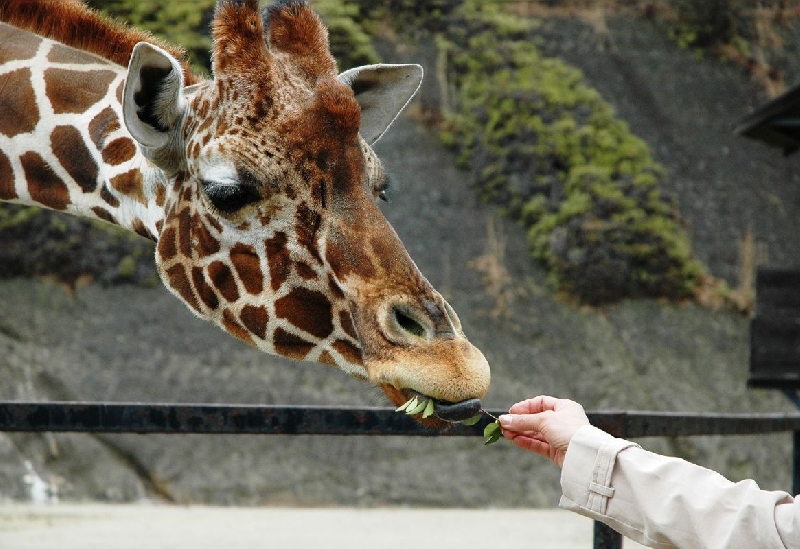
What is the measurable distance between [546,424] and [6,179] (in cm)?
159

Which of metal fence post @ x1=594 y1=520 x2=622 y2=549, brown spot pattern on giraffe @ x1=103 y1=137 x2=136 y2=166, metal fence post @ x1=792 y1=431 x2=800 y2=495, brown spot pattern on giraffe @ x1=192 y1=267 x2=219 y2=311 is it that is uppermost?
brown spot pattern on giraffe @ x1=103 y1=137 x2=136 y2=166

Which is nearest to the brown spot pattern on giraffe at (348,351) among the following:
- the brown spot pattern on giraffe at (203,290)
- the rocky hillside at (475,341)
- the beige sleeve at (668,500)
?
the brown spot pattern on giraffe at (203,290)

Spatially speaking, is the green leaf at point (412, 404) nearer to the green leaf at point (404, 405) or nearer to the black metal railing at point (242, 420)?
the green leaf at point (404, 405)

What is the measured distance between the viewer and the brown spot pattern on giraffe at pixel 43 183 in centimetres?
254

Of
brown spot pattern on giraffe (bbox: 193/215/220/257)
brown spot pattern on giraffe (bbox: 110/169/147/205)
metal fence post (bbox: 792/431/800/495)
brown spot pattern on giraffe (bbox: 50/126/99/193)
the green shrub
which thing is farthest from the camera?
the green shrub

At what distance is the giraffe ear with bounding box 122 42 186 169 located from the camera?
2.12 metres

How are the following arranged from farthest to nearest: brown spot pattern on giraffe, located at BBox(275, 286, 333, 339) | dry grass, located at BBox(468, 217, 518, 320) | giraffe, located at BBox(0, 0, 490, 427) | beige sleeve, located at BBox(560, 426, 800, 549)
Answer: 1. dry grass, located at BBox(468, 217, 518, 320)
2. brown spot pattern on giraffe, located at BBox(275, 286, 333, 339)
3. giraffe, located at BBox(0, 0, 490, 427)
4. beige sleeve, located at BBox(560, 426, 800, 549)

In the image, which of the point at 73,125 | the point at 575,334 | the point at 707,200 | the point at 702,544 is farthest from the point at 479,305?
the point at 702,544

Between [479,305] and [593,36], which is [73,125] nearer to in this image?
[479,305]

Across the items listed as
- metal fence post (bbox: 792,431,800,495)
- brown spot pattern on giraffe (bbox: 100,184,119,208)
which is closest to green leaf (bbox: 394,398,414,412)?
brown spot pattern on giraffe (bbox: 100,184,119,208)

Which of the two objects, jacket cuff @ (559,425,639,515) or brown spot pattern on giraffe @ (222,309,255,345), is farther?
brown spot pattern on giraffe @ (222,309,255,345)

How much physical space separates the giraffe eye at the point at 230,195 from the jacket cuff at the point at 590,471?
0.87 meters

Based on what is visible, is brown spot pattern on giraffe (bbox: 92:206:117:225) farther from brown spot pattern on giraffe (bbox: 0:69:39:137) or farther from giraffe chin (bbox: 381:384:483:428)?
giraffe chin (bbox: 381:384:483:428)

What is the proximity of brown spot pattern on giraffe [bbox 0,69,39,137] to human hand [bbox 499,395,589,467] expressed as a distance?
1469 mm
